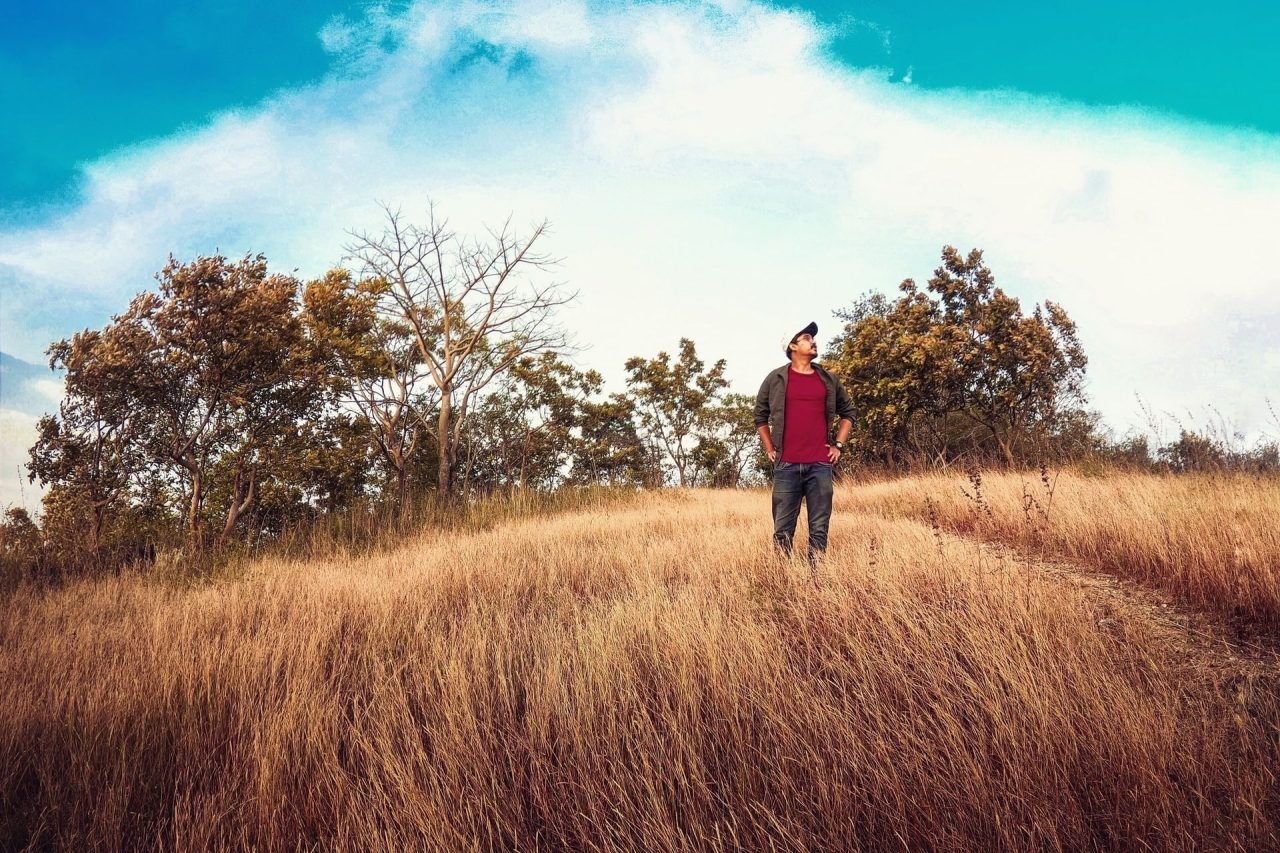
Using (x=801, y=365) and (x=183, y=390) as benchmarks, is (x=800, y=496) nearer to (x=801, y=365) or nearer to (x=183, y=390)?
(x=801, y=365)

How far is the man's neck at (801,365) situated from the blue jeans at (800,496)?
0.92m

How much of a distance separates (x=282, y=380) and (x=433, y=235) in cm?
796

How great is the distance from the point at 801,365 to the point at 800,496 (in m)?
1.25

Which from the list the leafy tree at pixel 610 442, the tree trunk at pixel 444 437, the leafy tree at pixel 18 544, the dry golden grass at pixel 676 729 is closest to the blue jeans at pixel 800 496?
the dry golden grass at pixel 676 729

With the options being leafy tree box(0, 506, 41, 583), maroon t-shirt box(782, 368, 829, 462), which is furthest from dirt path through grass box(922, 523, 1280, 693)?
leafy tree box(0, 506, 41, 583)

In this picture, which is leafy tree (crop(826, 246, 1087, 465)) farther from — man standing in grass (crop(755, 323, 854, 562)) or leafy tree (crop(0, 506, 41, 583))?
leafy tree (crop(0, 506, 41, 583))

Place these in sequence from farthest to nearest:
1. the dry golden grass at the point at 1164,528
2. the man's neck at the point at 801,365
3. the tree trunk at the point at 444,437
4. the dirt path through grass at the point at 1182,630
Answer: the tree trunk at the point at 444,437, the man's neck at the point at 801,365, the dry golden grass at the point at 1164,528, the dirt path through grass at the point at 1182,630

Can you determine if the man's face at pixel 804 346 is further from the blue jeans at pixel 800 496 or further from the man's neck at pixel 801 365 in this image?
the blue jeans at pixel 800 496

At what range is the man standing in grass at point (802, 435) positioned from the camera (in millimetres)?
4910

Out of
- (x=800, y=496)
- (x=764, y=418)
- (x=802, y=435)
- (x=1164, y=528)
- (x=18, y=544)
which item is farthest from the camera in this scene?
(x=18, y=544)

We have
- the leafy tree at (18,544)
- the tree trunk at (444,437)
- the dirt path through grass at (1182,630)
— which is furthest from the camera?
the tree trunk at (444,437)

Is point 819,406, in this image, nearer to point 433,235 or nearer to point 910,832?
point 910,832

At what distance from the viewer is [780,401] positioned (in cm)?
504

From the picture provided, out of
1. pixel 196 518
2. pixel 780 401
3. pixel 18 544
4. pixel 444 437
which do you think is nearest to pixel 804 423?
pixel 780 401
